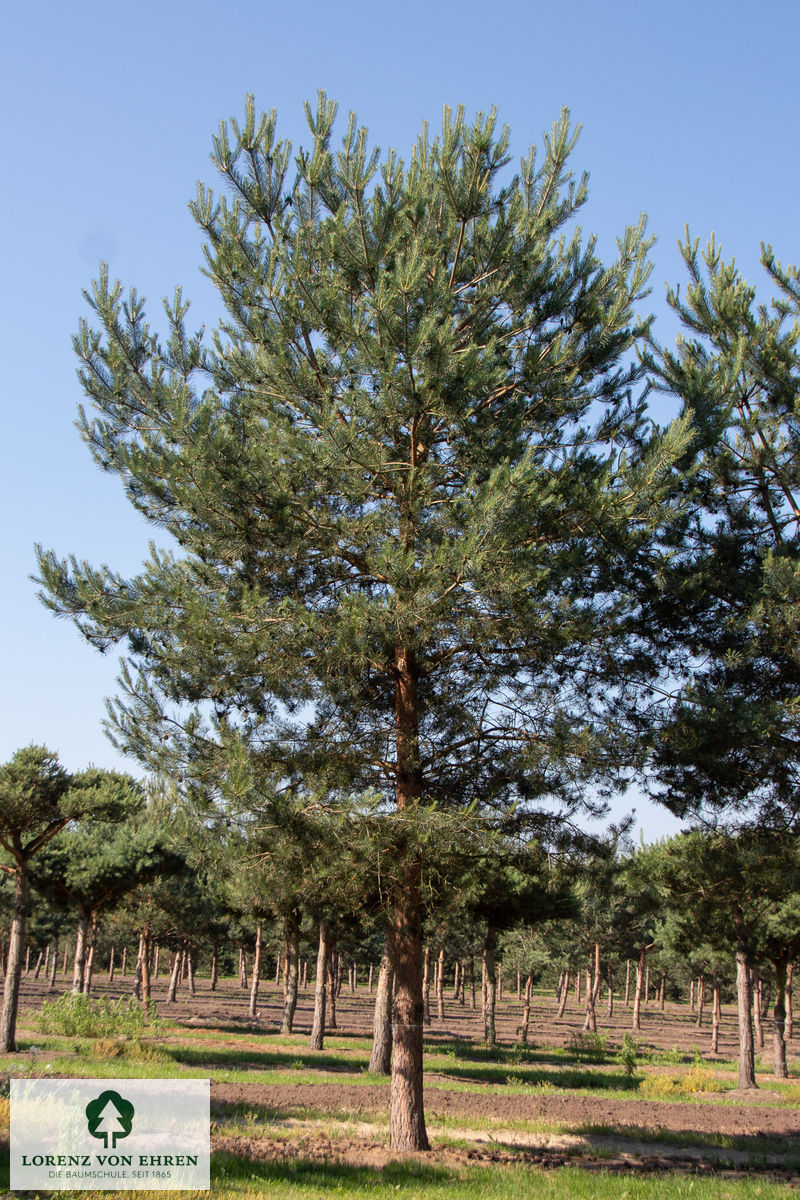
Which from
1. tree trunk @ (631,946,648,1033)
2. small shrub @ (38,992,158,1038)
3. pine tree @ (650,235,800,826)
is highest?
pine tree @ (650,235,800,826)

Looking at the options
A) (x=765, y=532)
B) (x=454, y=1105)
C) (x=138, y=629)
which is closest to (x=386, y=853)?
(x=138, y=629)

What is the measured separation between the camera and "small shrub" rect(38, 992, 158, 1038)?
679 inches

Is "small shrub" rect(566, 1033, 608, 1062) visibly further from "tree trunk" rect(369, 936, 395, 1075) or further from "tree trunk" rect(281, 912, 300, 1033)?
"tree trunk" rect(369, 936, 395, 1075)

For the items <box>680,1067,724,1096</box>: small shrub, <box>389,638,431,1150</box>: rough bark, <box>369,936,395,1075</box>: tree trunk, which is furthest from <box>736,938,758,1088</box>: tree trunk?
<box>389,638,431,1150</box>: rough bark

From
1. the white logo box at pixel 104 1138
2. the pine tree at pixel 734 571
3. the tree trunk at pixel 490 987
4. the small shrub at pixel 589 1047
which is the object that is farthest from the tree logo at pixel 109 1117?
the small shrub at pixel 589 1047

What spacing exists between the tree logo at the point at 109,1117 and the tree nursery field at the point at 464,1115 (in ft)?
3.12

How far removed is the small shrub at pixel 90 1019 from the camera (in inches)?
679

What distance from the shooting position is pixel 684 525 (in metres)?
10.3

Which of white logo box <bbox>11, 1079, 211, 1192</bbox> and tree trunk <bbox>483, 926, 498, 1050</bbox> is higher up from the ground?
white logo box <bbox>11, 1079, 211, 1192</bbox>

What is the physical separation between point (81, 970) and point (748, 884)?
20448 mm

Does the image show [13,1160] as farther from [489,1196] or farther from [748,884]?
[748,884]

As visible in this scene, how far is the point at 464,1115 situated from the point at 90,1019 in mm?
8688

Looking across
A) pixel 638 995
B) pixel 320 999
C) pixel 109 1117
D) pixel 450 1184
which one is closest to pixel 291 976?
pixel 320 999

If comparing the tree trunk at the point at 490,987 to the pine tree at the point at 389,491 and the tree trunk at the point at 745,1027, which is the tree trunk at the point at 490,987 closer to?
the tree trunk at the point at 745,1027
